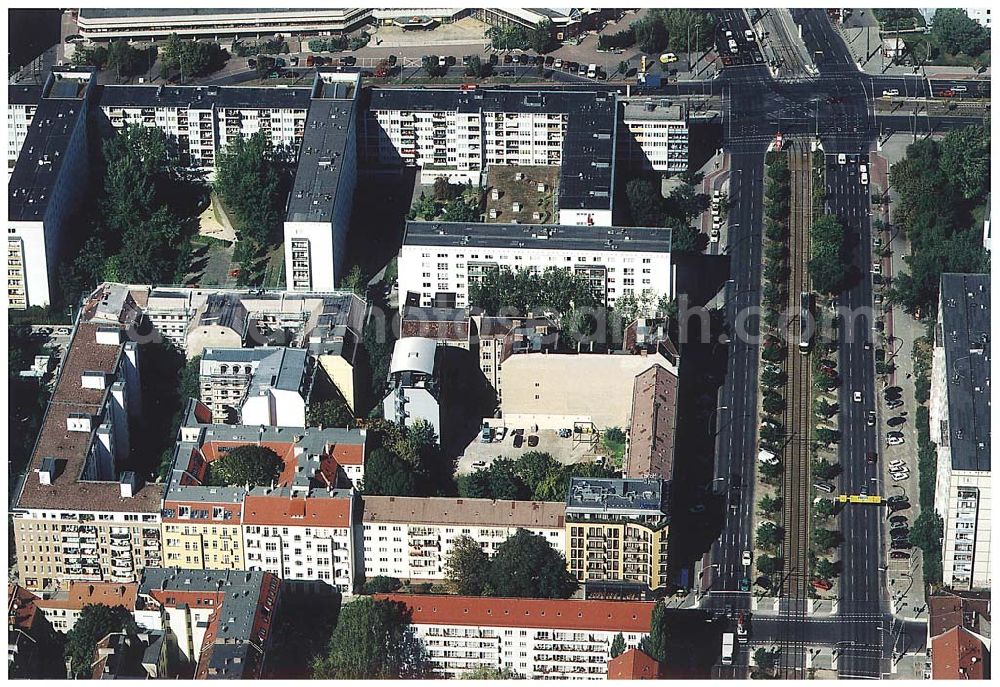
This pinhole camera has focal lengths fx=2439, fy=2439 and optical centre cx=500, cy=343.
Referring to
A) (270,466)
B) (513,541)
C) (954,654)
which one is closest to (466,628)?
(513,541)

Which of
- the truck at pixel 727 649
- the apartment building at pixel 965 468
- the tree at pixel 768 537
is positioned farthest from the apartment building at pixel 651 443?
the apartment building at pixel 965 468

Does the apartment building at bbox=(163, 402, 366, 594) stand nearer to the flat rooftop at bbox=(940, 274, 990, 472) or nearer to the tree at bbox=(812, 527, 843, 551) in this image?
the tree at bbox=(812, 527, 843, 551)

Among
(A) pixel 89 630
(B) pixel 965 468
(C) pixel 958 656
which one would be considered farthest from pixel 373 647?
(B) pixel 965 468

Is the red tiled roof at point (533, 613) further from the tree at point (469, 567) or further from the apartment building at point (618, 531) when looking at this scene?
the apartment building at point (618, 531)

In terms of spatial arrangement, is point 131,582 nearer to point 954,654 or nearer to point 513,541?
point 513,541

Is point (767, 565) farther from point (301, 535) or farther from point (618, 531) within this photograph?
point (301, 535)

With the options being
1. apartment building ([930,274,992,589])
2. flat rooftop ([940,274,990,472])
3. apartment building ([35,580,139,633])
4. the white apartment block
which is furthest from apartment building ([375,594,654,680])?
flat rooftop ([940,274,990,472])
